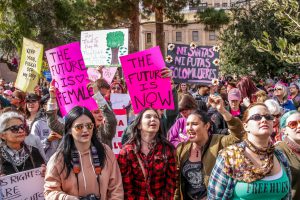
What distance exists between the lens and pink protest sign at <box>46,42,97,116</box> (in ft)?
17.9

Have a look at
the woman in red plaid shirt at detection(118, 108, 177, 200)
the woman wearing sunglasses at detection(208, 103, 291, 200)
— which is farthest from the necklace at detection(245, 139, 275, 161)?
the woman in red plaid shirt at detection(118, 108, 177, 200)

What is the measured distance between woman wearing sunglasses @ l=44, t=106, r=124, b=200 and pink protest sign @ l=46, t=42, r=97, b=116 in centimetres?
157

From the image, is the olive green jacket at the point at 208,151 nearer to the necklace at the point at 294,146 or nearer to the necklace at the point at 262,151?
the necklace at the point at 294,146

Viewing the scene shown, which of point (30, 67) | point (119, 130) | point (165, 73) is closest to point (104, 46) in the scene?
point (30, 67)

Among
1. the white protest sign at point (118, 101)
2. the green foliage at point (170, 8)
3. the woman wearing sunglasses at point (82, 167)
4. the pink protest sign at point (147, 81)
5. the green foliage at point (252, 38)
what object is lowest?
the woman wearing sunglasses at point (82, 167)

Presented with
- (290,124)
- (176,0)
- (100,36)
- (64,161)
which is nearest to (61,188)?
(64,161)

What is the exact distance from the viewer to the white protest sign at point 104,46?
9363 millimetres

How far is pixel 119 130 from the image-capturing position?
603 cm

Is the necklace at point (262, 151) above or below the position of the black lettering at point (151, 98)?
Result: below

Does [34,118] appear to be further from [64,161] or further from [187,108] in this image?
[64,161]

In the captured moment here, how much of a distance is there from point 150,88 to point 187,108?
0.50 meters

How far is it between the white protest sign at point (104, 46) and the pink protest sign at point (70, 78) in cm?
320

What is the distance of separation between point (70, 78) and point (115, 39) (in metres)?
4.08

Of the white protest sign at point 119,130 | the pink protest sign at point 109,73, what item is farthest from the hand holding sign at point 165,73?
the pink protest sign at point 109,73
